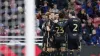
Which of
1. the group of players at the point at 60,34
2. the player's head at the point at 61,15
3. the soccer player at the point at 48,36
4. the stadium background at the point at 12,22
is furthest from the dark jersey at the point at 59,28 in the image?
the stadium background at the point at 12,22

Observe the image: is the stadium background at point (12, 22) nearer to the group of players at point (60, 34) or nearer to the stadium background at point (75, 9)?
the group of players at point (60, 34)

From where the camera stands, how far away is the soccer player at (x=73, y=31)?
8938mm

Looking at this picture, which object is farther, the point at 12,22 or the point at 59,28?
the point at 59,28

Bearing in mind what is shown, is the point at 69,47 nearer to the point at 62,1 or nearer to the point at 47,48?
the point at 47,48

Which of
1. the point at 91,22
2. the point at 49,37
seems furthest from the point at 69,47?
the point at 91,22

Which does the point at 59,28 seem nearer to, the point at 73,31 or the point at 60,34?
the point at 60,34

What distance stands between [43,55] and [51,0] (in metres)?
3.13

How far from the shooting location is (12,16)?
421 centimetres

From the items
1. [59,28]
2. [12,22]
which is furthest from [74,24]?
[12,22]

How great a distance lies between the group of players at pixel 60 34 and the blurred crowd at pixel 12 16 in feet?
15.1

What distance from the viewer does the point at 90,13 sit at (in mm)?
11852

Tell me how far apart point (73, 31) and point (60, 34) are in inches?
17.5

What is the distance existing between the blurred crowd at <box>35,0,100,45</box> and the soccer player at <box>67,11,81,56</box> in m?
0.48

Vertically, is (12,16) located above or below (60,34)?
above
